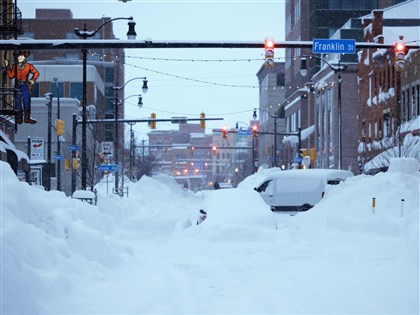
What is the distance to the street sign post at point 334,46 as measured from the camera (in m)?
18.5

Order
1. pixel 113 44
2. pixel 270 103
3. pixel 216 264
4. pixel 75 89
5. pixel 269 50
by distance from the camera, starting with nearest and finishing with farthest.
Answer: pixel 216 264 < pixel 113 44 < pixel 269 50 < pixel 75 89 < pixel 270 103

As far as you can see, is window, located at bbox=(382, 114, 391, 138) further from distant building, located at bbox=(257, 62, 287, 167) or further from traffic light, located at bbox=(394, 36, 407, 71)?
distant building, located at bbox=(257, 62, 287, 167)

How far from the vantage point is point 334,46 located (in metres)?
18.9

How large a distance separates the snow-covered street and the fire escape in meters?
11.1

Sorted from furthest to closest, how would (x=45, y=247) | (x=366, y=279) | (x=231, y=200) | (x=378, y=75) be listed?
(x=378, y=75) < (x=231, y=200) < (x=366, y=279) < (x=45, y=247)

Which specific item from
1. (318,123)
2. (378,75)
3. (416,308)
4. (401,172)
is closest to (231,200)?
(401,172)

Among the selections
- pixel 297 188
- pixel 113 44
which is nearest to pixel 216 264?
pixel 113 44

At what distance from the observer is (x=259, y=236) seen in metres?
15.5

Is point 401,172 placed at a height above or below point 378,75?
below

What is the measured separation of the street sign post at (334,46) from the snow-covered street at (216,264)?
4168 millimetres

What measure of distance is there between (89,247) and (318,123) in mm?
67727

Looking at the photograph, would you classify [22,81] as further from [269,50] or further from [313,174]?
[269,50]

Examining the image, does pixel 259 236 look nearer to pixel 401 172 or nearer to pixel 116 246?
pixel 116 246

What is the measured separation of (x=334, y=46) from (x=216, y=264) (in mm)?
9019
